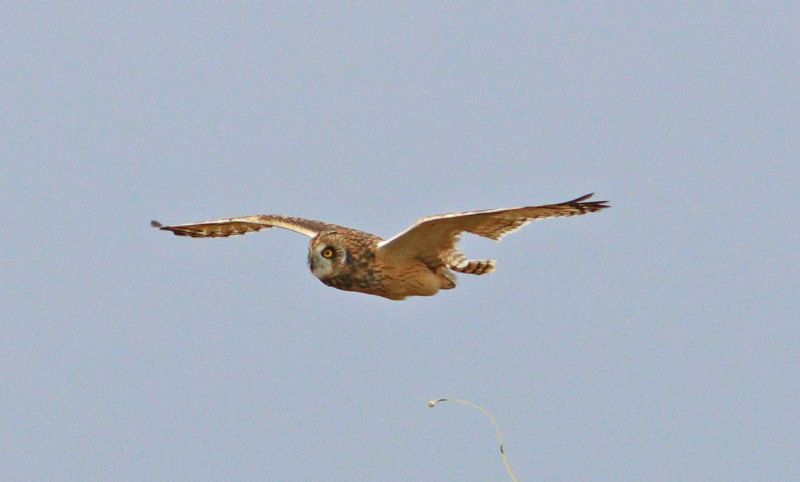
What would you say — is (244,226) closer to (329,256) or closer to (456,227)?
(329,256)

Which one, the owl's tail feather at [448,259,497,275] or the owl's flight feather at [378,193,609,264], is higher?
the owl's flight feather at [378,193,609,264]

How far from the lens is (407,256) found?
1204cm

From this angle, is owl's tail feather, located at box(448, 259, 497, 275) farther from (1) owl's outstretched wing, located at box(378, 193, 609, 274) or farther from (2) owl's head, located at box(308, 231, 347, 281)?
(2) owl's head, located at box(308, 231, 347, 281)

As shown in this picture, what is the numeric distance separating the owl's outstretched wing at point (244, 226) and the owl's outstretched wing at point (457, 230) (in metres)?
1.31

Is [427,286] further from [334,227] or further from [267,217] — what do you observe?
[267,217]

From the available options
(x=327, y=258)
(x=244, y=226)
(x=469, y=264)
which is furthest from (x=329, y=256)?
(x=244, y=226)

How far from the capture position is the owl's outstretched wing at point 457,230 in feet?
36.4

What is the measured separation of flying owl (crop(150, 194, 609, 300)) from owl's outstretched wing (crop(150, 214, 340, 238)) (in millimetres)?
682

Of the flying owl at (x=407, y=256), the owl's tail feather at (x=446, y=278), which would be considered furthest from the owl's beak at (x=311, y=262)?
the owl's tail feather at (x=446, y=278)

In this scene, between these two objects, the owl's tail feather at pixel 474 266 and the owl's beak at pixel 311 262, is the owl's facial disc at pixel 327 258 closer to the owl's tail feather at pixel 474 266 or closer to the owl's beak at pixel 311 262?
the owl's beak at pixel 311 262

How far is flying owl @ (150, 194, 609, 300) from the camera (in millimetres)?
11609

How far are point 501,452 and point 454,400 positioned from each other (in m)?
0.56

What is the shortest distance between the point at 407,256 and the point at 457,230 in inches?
21.3

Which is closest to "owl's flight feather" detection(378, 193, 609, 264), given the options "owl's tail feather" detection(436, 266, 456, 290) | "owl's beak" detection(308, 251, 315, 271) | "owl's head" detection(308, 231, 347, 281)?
"owl's tail feather" detection(436, 266, 456, 290)
